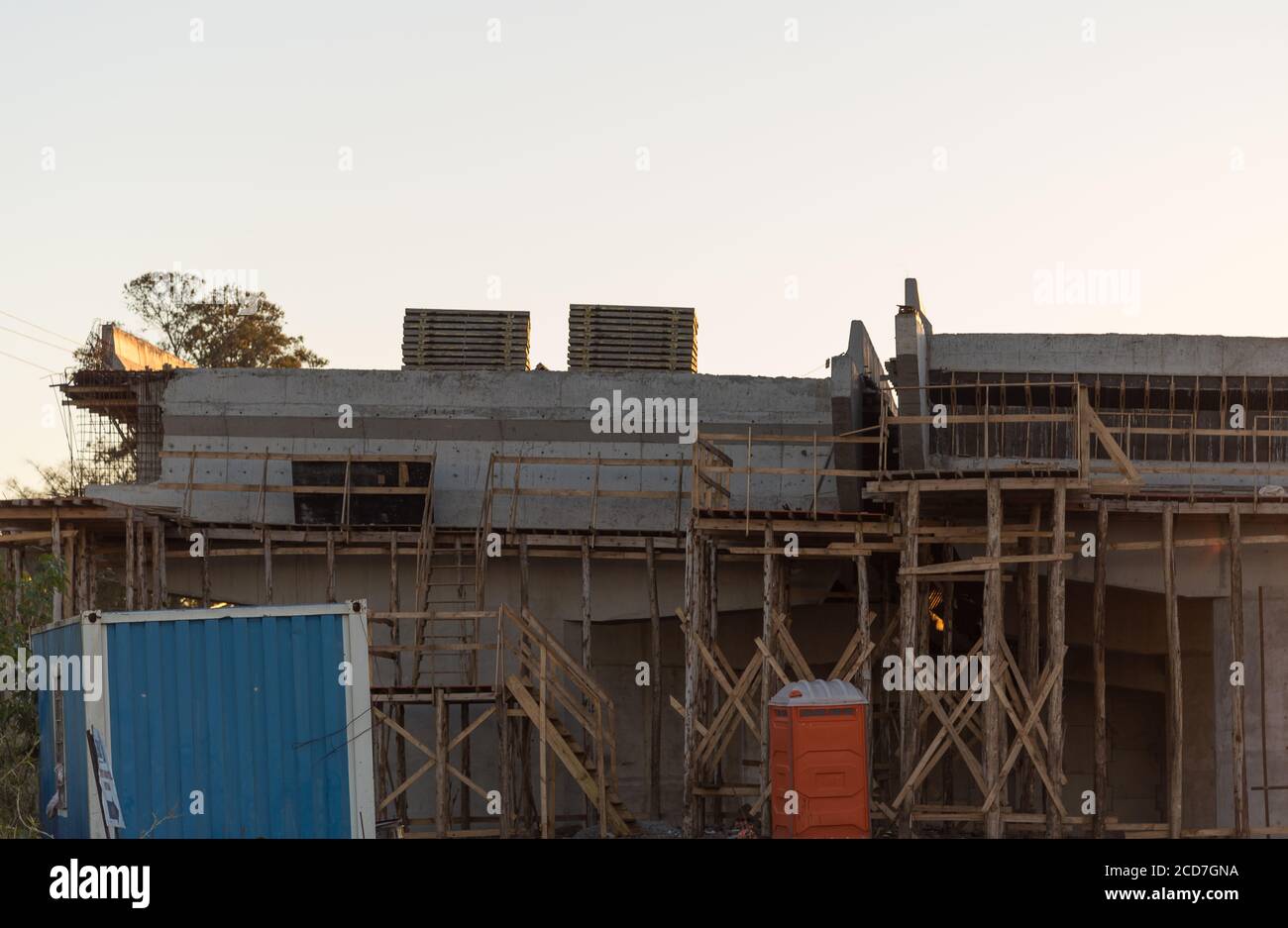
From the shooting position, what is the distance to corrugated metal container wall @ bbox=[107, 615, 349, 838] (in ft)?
50.9

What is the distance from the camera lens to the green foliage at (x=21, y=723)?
1944 cm

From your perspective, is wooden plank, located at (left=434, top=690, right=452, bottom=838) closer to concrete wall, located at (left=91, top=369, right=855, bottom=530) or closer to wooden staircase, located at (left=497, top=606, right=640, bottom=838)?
wooden staircase, located at (left=497, top=606, right=640, bottom=838)

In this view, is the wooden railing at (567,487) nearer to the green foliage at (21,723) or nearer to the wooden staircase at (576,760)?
the wooden staircase at (576,760)

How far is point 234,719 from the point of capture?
15.7 metres

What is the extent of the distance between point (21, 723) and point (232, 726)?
356 inches

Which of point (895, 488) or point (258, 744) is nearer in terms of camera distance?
point (258, 744)

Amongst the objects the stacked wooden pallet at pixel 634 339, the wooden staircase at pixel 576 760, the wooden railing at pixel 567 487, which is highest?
the stacked wooden pallet at pixel 634 339

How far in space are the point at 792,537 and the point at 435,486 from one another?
7.60 meters

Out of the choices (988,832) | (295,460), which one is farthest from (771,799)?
(295,460)

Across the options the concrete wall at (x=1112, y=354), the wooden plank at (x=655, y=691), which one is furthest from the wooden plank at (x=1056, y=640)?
the wooden plank at (x=655, y=691)

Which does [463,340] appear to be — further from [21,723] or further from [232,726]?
[232,726]

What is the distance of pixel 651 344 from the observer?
102ft

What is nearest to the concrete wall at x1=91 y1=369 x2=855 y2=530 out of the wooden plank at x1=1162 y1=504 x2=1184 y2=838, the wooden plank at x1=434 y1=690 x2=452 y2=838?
the wooden plank at x1=434 y1=690 x2=452 y2=838
